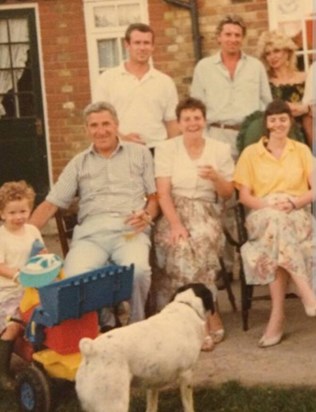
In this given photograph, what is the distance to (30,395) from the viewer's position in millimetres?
4723

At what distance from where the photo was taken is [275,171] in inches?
232

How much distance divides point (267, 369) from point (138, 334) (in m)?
1.20

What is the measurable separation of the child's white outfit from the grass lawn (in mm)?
512

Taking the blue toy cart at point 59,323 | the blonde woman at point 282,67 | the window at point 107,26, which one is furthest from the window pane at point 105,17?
the blue toy cart at point 59,323

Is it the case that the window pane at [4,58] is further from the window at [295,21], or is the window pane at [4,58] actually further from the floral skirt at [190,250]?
the floral skirt at [190,250]

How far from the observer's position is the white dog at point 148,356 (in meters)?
4.16

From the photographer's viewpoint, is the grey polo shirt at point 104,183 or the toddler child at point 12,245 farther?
the grey polo shirt at point 104,183

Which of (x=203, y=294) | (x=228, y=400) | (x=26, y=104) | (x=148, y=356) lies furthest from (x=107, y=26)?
(x=148, y=356)

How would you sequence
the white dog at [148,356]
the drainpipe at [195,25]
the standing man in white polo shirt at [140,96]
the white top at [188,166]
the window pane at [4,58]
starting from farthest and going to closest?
1. the window pane at [4,58]
2. the drainpipe at [195,25]
3. the standing man in white polo shirt at [140,96]
4. the white top at [188,166]
5. the white dog at [148,356]

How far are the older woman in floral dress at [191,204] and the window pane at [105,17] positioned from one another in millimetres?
4390

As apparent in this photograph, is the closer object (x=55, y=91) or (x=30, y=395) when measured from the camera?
(x=30, y=395)

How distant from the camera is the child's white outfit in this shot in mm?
5215

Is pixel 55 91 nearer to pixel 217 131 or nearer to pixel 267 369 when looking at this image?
pixel 217 131

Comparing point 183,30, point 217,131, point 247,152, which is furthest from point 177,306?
point 183,30
